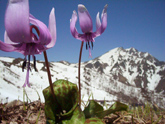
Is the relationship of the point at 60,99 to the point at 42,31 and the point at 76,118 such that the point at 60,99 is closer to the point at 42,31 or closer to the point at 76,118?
the point at 76,118

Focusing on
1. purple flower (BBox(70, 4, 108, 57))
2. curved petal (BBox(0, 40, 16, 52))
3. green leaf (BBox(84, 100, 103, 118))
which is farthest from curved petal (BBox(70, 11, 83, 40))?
green leaf (BBox(84, 100, 103, 118))

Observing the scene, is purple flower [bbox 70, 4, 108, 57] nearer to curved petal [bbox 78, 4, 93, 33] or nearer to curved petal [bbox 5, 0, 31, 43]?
curved petal [bbox 78, 4, 93, 33]

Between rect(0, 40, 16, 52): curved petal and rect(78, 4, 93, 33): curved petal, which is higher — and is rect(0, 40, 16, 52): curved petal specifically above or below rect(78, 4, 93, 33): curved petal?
below

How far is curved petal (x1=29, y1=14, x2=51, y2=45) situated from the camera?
0.65 meters

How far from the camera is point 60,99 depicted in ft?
3.47

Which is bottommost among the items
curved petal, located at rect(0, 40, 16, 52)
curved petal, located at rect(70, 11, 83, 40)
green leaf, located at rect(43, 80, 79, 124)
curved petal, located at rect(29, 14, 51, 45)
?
green leaf, located at rect(43, 80, 79, 124)

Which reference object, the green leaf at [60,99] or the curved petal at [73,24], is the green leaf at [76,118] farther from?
the curved petal at [73,24]

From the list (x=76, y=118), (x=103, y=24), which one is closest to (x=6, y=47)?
(x=76, y=118)

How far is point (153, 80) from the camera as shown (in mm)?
115438

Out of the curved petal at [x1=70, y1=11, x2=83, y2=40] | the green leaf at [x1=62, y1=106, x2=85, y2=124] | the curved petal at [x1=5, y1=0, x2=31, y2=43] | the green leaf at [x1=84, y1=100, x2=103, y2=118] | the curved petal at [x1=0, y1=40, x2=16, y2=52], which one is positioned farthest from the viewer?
the green leaf at [x1=84, y1=100, x2=103, y2=118]

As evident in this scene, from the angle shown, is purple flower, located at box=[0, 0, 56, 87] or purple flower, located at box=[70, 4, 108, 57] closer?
purple flower, located at box=[0, 0, 56, 87]

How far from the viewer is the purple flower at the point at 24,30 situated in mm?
557

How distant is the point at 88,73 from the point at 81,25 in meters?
70.4

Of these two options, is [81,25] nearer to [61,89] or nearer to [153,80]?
[61,89]
